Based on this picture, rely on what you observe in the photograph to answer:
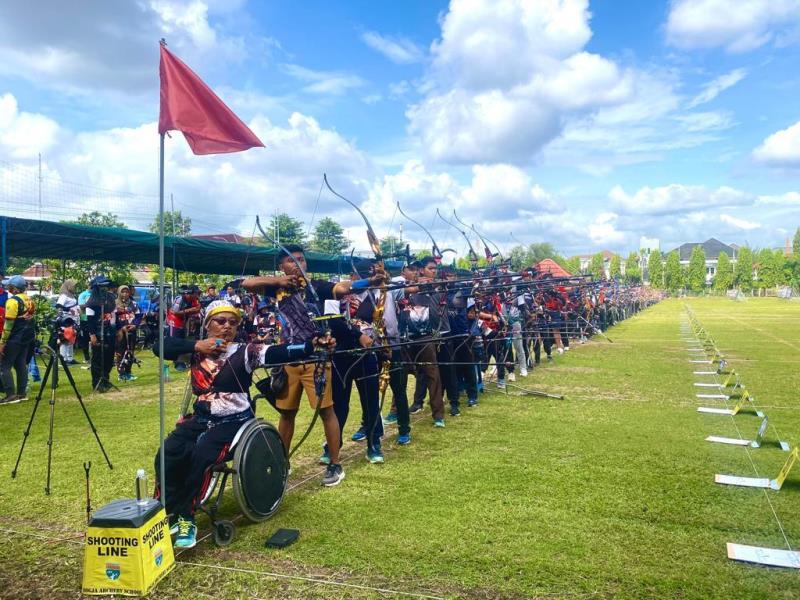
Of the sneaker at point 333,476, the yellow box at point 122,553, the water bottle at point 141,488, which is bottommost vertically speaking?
the sneaker at point 333,476

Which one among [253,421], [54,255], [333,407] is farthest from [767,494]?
[54,255]

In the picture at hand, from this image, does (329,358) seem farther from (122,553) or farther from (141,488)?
(122,553)

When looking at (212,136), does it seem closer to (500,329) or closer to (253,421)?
(253,421)

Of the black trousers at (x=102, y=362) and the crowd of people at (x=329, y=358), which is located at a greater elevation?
the crowd of people at (x=329, y=358)

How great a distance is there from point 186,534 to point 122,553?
653 mm

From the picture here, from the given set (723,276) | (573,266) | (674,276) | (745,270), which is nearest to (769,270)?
(745,270)

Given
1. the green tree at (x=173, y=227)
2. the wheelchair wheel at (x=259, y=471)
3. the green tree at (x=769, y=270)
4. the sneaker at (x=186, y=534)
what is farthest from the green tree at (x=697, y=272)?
the sneaker at (x=186, y=534)

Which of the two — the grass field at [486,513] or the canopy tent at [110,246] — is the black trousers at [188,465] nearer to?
the grass field at [486,513]

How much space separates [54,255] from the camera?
1579 centimetres

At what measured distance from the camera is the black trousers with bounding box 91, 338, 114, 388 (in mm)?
10328

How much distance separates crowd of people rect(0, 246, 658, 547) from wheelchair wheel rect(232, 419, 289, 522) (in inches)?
6.3

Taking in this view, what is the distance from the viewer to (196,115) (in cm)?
410

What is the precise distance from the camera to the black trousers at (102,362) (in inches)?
407

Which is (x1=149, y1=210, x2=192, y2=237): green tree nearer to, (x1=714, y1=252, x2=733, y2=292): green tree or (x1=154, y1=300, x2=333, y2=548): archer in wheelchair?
(x1=154, y1=300, x2=333, y2=548): archer in wheelchair
